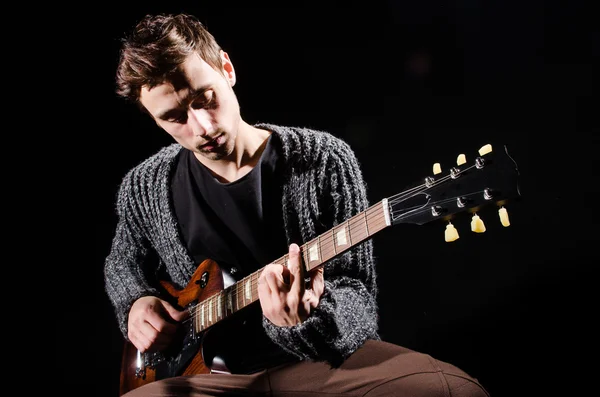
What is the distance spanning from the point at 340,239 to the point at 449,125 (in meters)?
0.56

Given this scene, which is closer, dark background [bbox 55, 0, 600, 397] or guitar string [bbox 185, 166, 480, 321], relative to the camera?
guitar string [bbox 185, 166, 480, 321]

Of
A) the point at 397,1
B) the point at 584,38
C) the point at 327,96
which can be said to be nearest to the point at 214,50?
the point at 327,96

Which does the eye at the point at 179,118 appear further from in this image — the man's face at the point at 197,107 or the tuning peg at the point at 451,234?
the tuning peg at the point at 451,234

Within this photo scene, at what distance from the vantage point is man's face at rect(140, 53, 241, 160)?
1.32 m

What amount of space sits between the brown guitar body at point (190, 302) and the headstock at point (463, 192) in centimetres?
63

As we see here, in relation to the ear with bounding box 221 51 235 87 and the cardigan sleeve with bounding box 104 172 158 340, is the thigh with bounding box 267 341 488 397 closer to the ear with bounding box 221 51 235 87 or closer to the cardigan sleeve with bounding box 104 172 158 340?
the cardigan sleeve with bounding box 104 172 158 340

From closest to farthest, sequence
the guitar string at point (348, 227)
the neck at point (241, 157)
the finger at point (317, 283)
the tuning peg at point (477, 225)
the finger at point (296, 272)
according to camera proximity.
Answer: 1. the tuning peg at point (477, 225)
2. the guitar string at point (348, 227)
3. the finger at point (296, 272)
4. the finger at point (317, 283)
5. the neck at point (241, 157)

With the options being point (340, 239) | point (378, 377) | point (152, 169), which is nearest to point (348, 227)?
point (340, 239)

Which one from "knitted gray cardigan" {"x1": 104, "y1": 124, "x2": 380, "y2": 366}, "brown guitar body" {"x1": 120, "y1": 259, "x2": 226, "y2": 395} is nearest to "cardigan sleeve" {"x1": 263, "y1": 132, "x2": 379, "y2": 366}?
"knitted gray cardigan" {"x1": 104, "y1": 124, "x2": 380, "y2": 366}

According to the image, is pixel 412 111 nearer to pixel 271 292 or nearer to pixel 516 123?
pixel 516 123

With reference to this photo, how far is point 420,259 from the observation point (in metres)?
1.57

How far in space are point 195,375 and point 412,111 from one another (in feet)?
3.28

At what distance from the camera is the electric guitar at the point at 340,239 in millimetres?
933

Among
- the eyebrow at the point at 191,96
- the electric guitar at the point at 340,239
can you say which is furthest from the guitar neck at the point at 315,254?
the eyebrow at the point at 191,96
